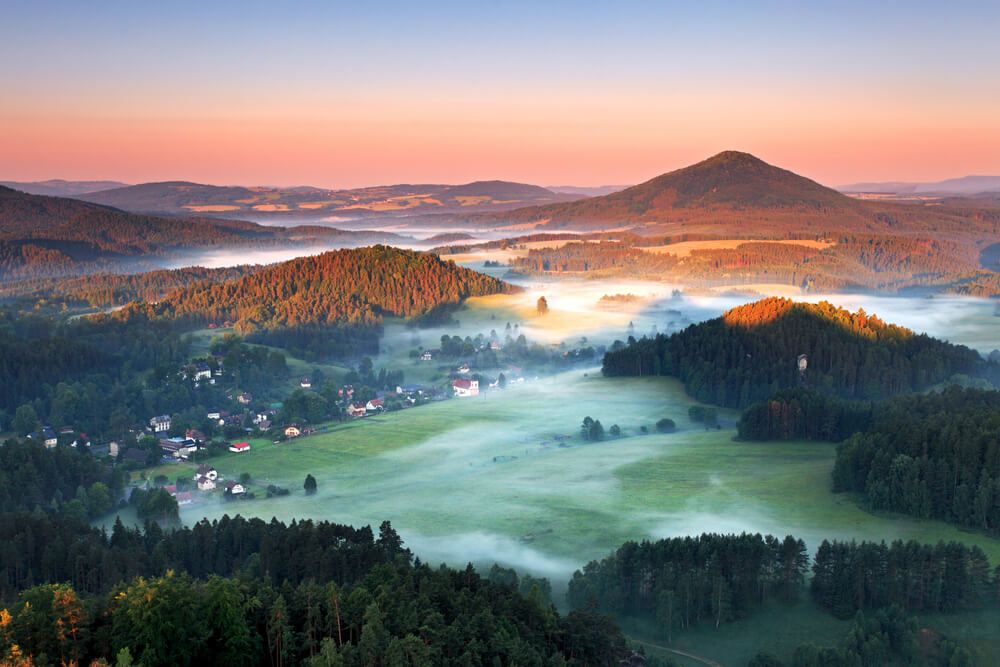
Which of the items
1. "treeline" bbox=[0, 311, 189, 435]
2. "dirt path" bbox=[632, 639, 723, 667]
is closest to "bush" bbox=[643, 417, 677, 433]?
"dirt path" bbox=[632, 639, 723, 667]

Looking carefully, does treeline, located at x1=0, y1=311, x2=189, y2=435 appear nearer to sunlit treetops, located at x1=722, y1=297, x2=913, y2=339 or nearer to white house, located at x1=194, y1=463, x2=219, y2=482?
white house, located at x1=194, y1=463, x2=219, y2=482

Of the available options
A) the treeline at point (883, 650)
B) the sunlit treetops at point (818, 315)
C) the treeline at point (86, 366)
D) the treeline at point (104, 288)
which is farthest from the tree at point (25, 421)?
the treeline at point (104, 288)

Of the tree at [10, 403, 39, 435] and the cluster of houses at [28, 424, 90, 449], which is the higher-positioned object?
the tree at [10, 403, 39, 435]

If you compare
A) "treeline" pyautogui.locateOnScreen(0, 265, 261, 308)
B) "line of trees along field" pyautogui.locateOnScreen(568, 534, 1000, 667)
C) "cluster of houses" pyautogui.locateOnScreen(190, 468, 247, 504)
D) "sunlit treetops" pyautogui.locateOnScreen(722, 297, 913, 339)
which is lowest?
"cluster of houses" pyautogui.locateOnScreen(190, 468, 247, 504)

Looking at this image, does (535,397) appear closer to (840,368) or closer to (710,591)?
(840,368)

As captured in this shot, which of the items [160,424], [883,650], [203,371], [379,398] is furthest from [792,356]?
[203,371]

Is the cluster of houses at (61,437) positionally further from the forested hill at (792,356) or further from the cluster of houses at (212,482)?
the forested hill at (792,356)

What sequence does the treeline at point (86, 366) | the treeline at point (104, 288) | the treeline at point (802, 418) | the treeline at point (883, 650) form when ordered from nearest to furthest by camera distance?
1. the treeline at point (883, 650)
2. the treeline at point (802, 418)
3. the treeline at point (86, 366)
4. the treeline at point (104, 288)
